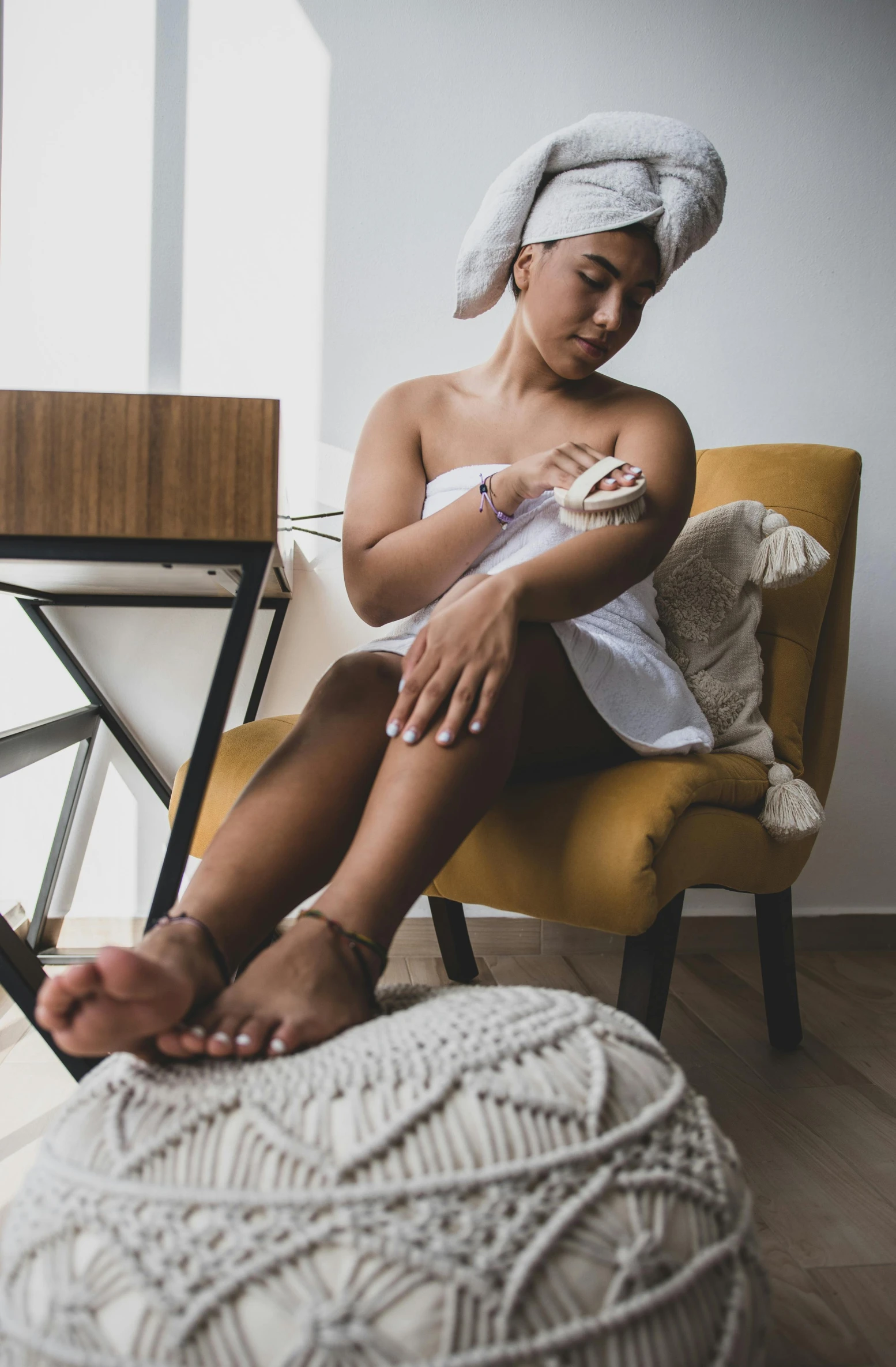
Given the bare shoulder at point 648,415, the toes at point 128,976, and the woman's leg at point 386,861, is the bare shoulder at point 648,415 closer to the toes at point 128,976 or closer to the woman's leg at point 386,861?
the woman's leg at point 386,861

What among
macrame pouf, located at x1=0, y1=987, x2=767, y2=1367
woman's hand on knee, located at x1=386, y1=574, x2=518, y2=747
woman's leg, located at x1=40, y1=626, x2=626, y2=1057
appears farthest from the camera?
woman's hand on knee, located at x1=386, y1=574, x2=518, y2=747

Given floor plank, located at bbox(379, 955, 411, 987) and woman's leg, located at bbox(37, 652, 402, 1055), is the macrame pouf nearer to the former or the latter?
woman's leg, located at bbox(37, 652, 402, 1055)

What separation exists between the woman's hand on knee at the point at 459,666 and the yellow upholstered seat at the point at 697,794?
0.21 m

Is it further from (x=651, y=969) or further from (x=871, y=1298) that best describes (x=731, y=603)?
(x=871, y=1298)

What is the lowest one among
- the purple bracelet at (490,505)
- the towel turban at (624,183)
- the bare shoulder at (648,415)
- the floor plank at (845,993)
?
the floor plank at (845,993)

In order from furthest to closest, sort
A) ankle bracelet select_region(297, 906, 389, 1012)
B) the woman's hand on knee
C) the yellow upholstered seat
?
the yellow upholstered seat < the woman's hand on knee < ankle bracelet select_region(297, 906, 389, 1012)

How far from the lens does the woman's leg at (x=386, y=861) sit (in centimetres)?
58

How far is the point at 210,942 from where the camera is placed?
628mm

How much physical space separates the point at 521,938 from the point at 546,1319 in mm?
1345

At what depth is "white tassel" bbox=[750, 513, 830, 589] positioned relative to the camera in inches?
44.6

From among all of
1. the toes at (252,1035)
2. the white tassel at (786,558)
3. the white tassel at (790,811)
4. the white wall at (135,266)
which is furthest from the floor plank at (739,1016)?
the white wall at (135,266)

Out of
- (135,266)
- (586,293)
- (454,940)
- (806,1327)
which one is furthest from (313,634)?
(806,1327)

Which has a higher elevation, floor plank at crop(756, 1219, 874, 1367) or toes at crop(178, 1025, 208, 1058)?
toes at crop(178, 1025, 208, 1058)

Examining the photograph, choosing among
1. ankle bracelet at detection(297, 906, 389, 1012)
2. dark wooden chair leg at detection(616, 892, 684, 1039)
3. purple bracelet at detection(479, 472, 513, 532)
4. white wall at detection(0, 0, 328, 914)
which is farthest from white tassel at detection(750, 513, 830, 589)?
white wall at detection(0, 0, 328, 914)
